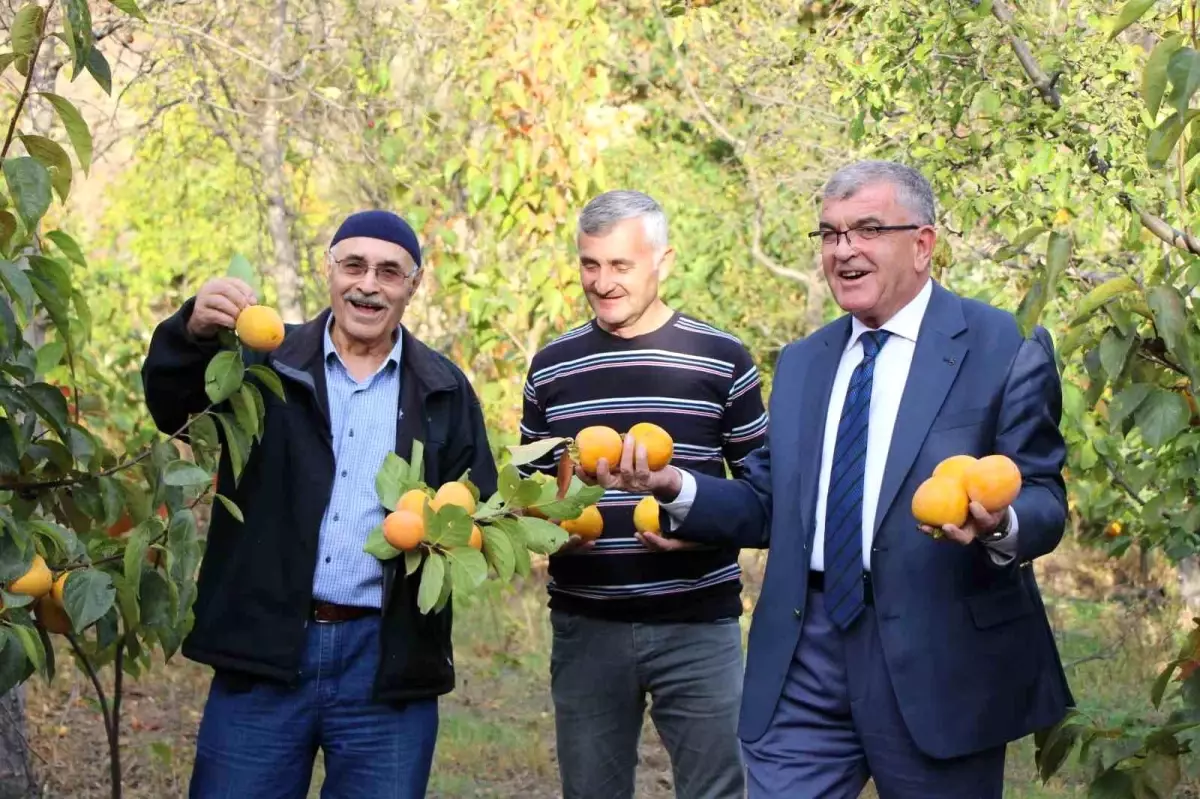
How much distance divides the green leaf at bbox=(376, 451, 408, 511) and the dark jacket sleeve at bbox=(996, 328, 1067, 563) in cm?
112

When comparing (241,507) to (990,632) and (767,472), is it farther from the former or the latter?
(990,632)

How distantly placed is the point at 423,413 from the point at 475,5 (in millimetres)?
3639

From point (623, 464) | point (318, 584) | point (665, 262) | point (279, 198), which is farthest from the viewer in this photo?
point (279, 198)

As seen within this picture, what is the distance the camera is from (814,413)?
299 cm

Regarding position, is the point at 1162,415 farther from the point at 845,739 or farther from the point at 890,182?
the point at 845,739

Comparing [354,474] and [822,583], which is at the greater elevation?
[354,474]

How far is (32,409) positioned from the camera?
2.91 m

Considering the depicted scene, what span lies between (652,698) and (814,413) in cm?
94

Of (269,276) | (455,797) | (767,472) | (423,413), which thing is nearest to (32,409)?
(423,413)

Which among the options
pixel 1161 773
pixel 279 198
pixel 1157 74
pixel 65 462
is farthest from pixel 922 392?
pixel 279 198

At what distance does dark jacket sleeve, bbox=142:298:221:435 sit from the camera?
118 inches

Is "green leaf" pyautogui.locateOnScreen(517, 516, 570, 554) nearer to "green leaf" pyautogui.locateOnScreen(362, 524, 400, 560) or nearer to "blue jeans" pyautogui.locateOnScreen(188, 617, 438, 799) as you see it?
"green leaf" pyautogui.locateOnScreen(362, 524, 400, 560)

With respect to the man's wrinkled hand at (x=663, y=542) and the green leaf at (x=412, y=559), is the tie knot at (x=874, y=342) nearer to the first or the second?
the man's wrinkled hand at (x=663, y=542)

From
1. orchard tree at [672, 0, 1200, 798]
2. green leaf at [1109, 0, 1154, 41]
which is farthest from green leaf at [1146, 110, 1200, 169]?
green leaf at [1109, 0, 1154, 41]
